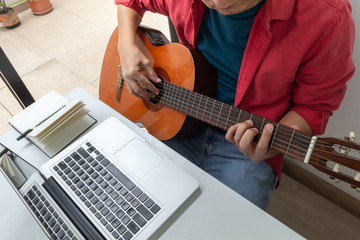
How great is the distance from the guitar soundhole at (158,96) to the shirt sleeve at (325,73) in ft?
1.54

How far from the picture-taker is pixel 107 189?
0.69 metres

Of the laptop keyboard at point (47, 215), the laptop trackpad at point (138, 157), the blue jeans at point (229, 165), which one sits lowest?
the blue jeans at point (229, 165)

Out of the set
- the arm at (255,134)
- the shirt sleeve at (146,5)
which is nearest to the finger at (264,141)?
the arm at (255,134)

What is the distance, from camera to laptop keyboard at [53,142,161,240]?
24.8 inches

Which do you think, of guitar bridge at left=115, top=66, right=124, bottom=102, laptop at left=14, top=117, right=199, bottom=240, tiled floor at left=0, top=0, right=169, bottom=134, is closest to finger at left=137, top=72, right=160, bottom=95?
guitar bridge at left=115, top=66, right=124, bottom=102

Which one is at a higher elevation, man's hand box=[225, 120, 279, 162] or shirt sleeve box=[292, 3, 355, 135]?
shirt sleeve box=[292, 3, 355, 135]

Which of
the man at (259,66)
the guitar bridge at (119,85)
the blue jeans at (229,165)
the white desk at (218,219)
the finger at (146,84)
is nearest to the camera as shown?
the white desk at (218,219)

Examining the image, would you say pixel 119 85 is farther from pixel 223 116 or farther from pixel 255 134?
pixel 255 134

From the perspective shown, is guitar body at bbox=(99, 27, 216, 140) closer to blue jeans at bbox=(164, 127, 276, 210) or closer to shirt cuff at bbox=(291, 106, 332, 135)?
blue jeans at bbox=(164, 127, 276, 210)

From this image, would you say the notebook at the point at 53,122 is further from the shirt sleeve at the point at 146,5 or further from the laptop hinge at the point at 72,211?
the shirt sleeve at the point at 146,5

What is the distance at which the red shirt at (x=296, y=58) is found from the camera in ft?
2.26

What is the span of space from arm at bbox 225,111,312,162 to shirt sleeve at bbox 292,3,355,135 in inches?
1.0

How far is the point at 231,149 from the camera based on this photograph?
3.29ft

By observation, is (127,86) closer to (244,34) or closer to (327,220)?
(244,34)
